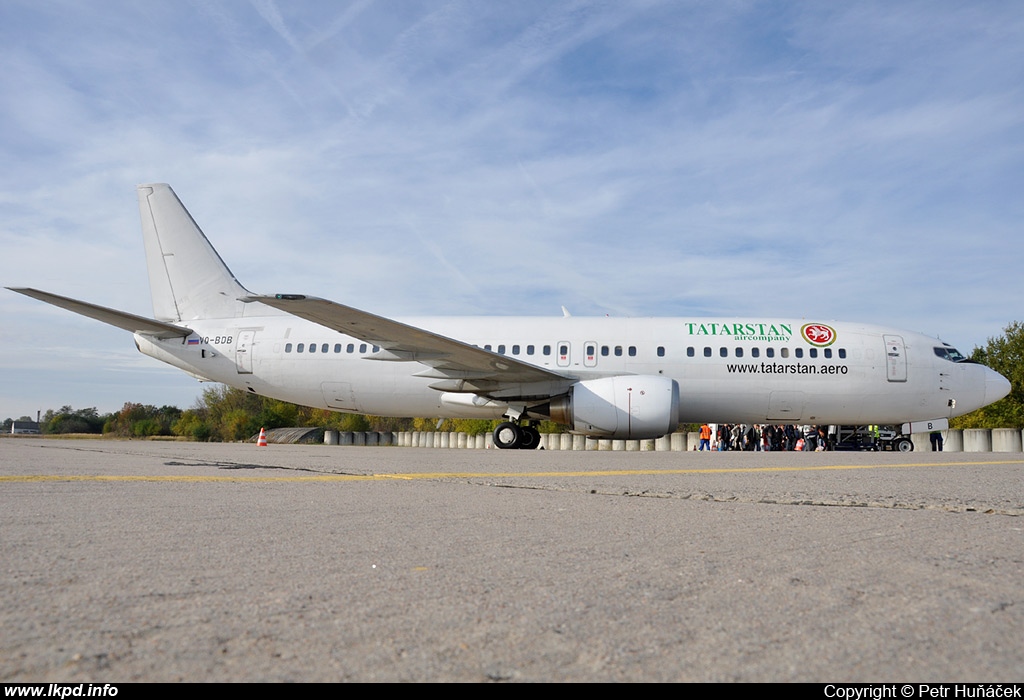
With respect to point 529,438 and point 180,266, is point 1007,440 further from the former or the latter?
point 180,266

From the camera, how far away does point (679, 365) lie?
47.6 feet

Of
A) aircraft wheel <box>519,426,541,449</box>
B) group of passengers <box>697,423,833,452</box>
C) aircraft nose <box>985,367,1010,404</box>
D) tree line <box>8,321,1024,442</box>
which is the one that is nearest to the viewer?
aircraft wheel <box>519,426,541,449</box>

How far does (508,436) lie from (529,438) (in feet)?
1.77

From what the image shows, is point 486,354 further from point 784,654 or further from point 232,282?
point 784,654

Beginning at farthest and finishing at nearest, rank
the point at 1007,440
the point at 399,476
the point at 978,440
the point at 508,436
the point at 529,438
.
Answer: the point at 978,440 → the point at 1007,440 → the point at 529,438 → the point at 508,436 → the point at 399,476

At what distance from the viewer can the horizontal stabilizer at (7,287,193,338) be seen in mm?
12133

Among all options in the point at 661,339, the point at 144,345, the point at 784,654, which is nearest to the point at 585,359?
the point at 661,339

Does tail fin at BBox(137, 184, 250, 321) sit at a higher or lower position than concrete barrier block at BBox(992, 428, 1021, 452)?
higher

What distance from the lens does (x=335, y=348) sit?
608 inches

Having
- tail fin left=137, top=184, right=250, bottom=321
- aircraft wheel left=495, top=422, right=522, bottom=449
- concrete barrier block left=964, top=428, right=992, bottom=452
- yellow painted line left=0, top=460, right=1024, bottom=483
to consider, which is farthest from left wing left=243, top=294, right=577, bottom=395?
concrete barrier block left=964, top=428, right=992, bottom=452

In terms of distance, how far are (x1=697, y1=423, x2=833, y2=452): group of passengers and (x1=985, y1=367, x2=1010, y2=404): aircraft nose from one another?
6307mm

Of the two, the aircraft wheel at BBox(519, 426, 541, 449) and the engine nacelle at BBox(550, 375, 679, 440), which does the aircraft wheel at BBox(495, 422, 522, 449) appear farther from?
the engine nacelle at BBox(550, 375, 679, 440)

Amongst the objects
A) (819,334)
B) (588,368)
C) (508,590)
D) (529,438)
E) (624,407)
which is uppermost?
(819,334)

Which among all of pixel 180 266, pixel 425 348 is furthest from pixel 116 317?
pixel 425 348
